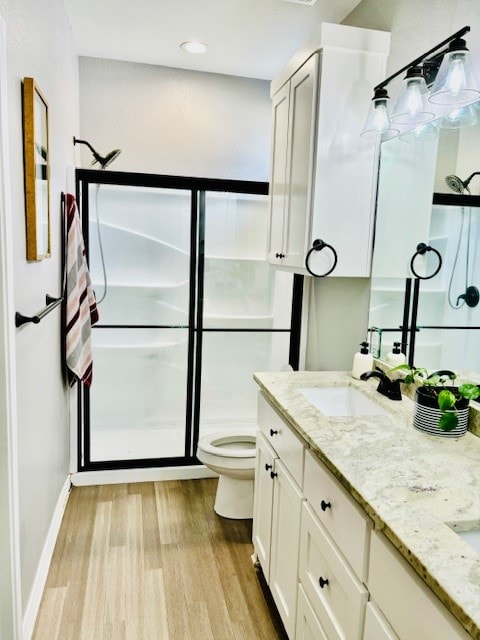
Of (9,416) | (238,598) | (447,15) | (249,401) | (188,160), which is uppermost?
(447,15)

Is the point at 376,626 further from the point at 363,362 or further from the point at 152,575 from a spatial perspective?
the point at 152,575

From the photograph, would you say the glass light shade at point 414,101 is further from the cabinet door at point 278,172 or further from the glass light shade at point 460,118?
the cabinet door at point 278,172

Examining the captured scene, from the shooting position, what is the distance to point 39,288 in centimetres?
198

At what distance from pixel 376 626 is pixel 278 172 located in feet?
6.82

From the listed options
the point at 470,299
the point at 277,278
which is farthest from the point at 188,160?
the point at 470,299

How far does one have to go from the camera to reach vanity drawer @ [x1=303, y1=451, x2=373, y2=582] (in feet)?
3.76

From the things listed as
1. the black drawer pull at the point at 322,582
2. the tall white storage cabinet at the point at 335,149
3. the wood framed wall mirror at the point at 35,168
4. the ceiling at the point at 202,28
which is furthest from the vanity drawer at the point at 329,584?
the ceiling at the point at 202,28

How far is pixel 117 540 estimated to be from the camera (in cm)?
246

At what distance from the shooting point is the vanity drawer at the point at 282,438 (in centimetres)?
165

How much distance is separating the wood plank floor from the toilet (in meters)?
0.08

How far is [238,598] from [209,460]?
69 centimetres

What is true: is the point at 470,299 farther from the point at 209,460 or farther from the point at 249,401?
the point at 249,401

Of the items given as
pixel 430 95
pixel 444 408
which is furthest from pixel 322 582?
pixel 430 95

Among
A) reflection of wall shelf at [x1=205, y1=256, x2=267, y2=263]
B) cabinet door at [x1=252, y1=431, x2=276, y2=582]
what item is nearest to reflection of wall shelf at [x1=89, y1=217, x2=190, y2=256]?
reflection of wall shelf at [x1=205, y1=256, x2=267, y2=263]
